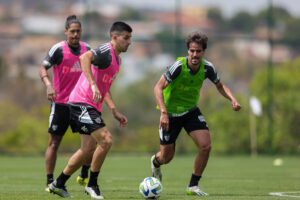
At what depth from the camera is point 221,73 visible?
36.1m

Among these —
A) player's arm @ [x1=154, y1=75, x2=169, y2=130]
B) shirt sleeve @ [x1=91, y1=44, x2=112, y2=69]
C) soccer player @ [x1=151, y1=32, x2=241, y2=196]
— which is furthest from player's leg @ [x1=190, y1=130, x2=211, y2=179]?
shirt sleeve @ [x1=91, y1=44, x2=112, y2=69]

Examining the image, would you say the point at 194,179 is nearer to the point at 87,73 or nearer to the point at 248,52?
the point at 87,73

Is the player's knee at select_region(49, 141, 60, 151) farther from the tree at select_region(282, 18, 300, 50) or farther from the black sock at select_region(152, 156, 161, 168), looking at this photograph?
the tree at select_region(282, 18, 300, 50)

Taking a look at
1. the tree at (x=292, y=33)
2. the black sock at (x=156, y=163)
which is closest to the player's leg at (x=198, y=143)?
the black sock at (x=156, y=163)

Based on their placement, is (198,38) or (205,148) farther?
(205,148)

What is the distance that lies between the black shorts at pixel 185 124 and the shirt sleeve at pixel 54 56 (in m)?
1.74

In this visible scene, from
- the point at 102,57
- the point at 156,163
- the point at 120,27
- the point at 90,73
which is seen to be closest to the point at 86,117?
the point at 90,73

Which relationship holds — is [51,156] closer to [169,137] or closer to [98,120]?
[169,137]

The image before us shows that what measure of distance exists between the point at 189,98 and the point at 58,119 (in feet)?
6.14

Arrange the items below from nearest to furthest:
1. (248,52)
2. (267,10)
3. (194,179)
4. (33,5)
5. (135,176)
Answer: (194,179), (135,176), (267,10), (248,52), (33,5)

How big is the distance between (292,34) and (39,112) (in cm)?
1131

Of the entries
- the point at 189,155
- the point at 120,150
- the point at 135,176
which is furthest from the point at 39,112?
the point at 135,176

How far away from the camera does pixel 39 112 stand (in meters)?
28.7

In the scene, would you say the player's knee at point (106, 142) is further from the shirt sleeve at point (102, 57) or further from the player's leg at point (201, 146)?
the player's leg at point (201, 146)
